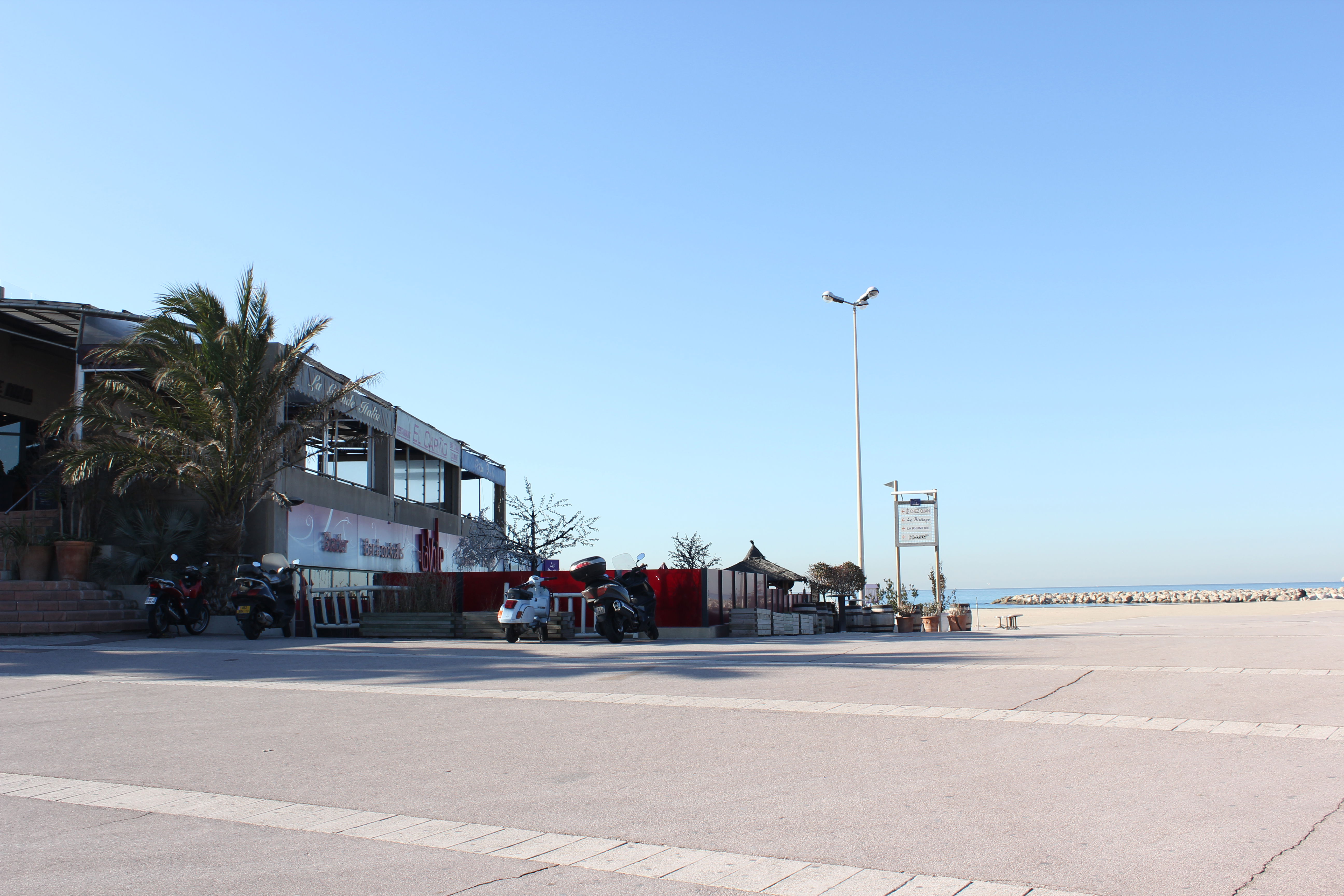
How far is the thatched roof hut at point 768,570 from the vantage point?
3288cm

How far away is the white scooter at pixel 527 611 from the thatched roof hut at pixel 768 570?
1337 cm

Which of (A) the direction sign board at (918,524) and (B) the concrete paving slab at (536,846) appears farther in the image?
(A) the direction sign board at (918,524)

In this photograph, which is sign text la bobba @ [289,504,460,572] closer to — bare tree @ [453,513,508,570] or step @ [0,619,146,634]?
bare tree @ [453,513,508,570]

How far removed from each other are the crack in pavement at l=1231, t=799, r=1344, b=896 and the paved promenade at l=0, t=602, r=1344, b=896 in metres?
0.02

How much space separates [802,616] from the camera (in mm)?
26406

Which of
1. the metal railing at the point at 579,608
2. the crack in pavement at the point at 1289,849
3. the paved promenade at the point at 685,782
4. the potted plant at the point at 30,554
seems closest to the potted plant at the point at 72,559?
the potted plant at the point at 30,554

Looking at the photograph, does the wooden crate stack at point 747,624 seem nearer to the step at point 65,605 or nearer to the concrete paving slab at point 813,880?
the step at point 65,605

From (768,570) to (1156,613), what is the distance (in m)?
20.1

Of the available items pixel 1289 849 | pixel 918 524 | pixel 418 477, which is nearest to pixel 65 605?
pixel 418 477

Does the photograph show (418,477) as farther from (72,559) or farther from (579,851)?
(579,851)

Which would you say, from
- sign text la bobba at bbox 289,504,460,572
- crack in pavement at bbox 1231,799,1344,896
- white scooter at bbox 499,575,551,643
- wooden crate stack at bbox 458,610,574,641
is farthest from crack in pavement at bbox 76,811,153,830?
sign text la bobba at bbox 289,504,460,572

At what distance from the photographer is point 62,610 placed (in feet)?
63.4

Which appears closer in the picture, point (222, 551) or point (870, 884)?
point (870, 884)

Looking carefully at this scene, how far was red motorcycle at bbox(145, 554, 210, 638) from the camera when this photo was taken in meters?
19.0
